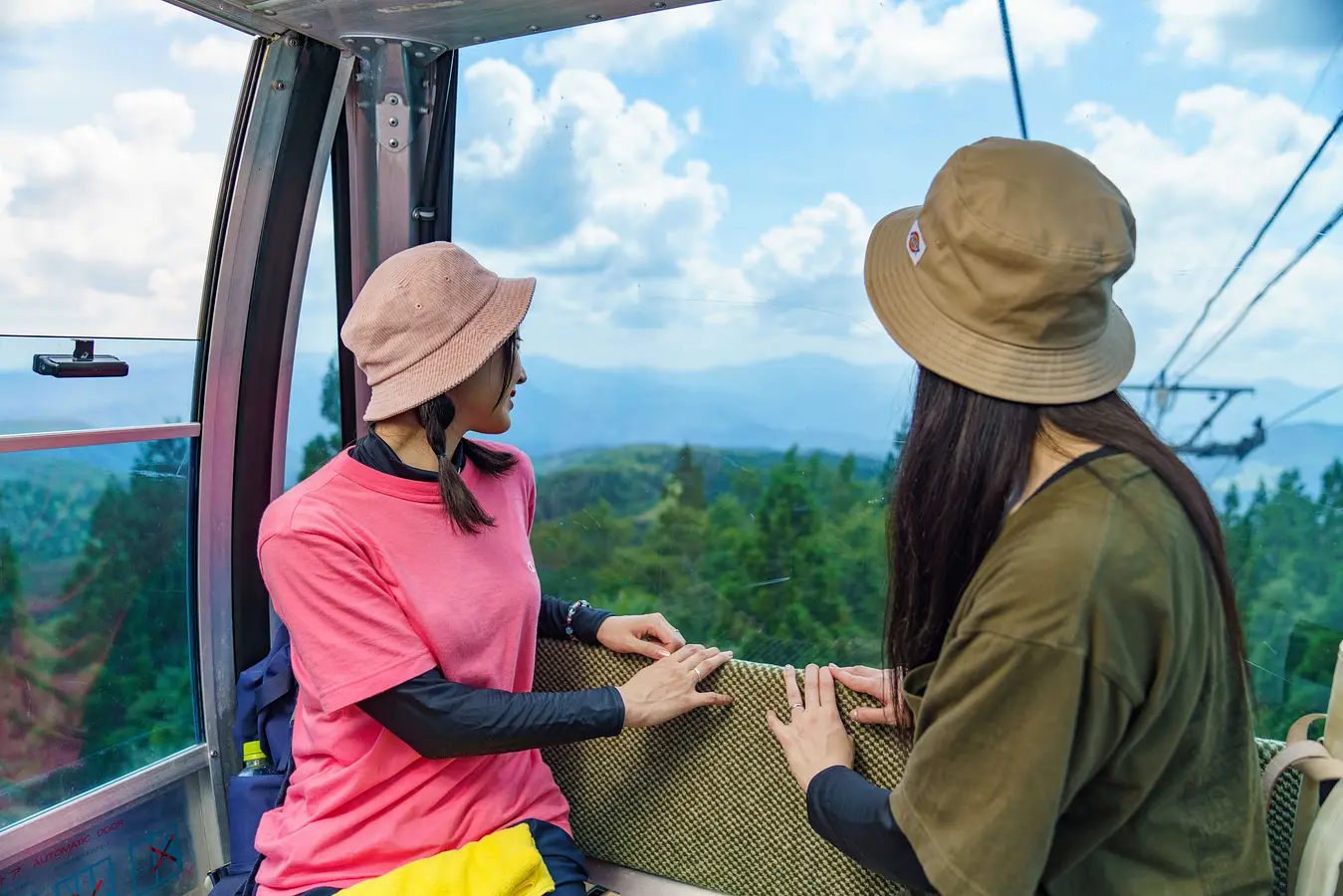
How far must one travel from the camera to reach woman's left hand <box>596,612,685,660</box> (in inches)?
72.6

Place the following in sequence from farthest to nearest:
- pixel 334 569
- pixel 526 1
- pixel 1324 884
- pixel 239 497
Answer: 1. pixel 239 497
2. pixel 526 1
3. pixel 334 569
4. pixel 1324 884

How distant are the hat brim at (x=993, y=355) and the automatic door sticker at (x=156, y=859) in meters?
2.13

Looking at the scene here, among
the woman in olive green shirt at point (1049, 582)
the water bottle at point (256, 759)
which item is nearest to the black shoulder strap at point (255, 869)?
the water bottle at point (256, 759)

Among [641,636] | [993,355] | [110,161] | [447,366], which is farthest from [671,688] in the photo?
[110,161]

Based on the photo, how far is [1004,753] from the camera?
0.97 meters

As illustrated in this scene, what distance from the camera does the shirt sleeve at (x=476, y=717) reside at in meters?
1.49

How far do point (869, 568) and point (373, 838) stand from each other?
102 inches

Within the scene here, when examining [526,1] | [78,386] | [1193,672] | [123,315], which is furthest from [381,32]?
[1193,672]

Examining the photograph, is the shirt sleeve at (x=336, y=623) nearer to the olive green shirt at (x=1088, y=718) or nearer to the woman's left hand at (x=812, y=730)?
the woman's left hand at (x=812, y=730)

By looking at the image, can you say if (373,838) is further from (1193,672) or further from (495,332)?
(1193,672)

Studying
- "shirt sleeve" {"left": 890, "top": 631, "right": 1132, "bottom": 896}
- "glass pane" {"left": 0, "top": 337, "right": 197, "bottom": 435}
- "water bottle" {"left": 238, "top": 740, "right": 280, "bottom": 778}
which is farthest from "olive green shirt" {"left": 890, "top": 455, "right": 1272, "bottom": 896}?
"glass pane" {"left": 0, "top": 337, "right": 197, "bottom": 435}

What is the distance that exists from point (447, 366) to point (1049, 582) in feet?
3.25

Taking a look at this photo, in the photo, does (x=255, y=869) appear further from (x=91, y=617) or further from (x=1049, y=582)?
(x=1049, y=582)

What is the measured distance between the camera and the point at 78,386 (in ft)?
6.56
